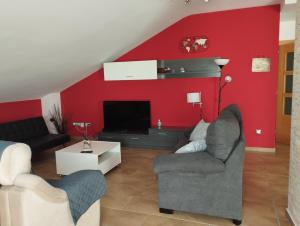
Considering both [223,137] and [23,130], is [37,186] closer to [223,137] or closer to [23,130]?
[223,137]

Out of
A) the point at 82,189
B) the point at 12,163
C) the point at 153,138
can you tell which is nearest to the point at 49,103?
the point at 153,138

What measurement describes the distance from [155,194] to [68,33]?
2.29 metres

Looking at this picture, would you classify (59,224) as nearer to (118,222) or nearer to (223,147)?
(118,222)

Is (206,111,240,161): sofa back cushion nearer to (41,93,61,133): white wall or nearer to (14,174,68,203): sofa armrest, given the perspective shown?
(14,174,68,203): sofa armrest

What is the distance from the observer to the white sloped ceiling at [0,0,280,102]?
7.89 feet

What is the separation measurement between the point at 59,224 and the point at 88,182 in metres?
0.38

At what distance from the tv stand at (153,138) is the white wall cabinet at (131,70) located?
1.10 m

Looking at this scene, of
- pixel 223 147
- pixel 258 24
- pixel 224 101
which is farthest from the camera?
pixel 224 101

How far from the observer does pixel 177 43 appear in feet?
15.9

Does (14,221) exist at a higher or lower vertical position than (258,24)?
lower

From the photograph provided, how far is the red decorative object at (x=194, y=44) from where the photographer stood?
4.66 metres

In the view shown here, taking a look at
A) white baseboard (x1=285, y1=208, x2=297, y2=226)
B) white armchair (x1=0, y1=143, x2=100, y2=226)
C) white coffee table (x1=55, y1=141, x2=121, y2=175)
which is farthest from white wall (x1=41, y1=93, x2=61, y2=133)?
white baseboard (x1=285, y1=208, x2=297, y2=226)

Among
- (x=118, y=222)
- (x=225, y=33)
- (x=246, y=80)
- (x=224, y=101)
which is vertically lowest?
(x=118, y=222)

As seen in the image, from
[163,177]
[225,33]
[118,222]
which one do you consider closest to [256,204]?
[163,177]
